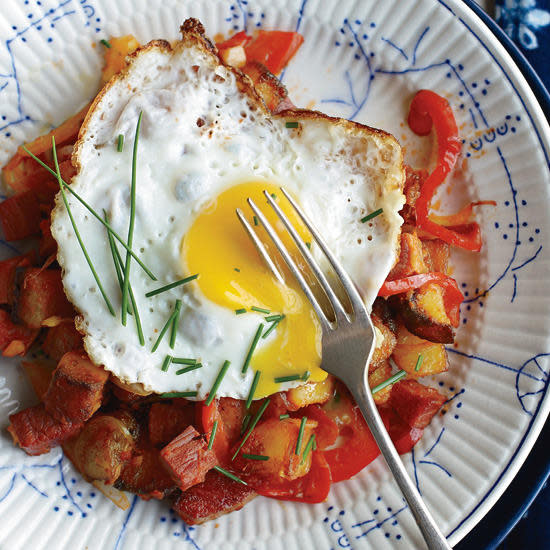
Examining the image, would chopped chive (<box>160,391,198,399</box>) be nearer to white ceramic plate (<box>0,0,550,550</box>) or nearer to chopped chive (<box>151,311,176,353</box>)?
chopped chive (<box>151,311,176,353</box>)

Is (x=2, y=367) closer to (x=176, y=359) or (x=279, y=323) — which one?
(x=176, y=359)

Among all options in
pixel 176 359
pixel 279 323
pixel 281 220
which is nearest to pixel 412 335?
pixel 279 323

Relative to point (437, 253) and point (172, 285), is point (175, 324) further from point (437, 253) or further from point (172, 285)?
point (437, 253)

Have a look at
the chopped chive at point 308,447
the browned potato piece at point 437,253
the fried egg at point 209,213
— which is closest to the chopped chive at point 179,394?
the fried egg at point 209,213

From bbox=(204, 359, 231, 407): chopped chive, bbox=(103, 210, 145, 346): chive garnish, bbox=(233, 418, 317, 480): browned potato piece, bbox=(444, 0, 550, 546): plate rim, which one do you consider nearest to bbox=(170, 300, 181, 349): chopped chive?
bbox=(103, 210, 145, 346): chive garnish

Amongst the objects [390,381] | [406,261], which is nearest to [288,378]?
[390,381]

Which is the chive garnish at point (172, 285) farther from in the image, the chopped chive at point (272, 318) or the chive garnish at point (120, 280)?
the chopped chive at point (272, 318)
